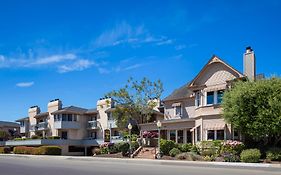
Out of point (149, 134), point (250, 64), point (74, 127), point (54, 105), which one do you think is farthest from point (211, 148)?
point (54, 105)

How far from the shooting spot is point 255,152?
28.7m

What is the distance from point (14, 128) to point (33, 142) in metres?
40.9

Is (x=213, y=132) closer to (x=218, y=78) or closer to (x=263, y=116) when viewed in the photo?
(x=218, y=78)

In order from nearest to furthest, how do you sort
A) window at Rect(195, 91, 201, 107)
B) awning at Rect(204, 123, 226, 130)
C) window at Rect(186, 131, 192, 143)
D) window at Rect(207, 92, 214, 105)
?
awning at Rect(204, 123, 226, 130) → window at Rect(207, 92, 214, 105) → window at Rect(195, 91, 201, 107) → window at Rect(186, 131, 192, 143)

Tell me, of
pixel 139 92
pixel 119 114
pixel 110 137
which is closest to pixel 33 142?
pixel 110 137

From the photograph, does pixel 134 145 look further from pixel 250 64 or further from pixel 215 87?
pixel 250 64

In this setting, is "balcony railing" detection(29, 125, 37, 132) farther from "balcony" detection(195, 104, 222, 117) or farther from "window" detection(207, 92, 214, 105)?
"window" detection(207, 92, 214, 105)

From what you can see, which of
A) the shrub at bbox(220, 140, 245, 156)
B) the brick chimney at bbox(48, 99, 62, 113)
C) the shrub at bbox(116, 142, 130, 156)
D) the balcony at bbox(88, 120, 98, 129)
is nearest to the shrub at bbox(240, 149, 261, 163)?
the shrub at bbox(220, 140, 245, 156)

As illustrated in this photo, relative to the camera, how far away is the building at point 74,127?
64.3 metres

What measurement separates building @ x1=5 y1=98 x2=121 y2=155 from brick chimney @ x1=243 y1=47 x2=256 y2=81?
2999 centimetres

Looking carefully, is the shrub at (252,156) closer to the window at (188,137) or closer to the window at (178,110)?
the window at (188,137)

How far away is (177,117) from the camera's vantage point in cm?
4656

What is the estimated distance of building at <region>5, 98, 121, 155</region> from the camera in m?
64.3

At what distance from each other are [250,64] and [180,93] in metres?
12.3
